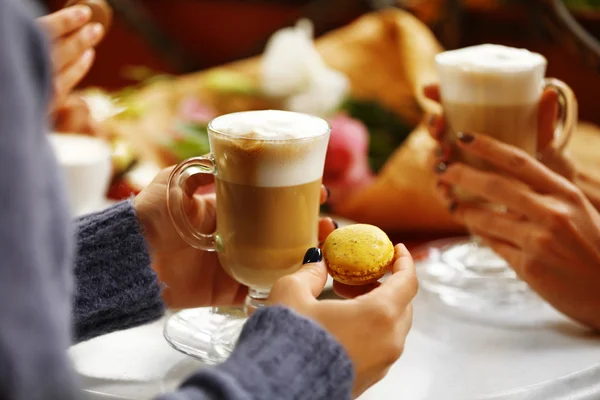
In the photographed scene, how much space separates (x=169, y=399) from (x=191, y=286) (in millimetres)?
462

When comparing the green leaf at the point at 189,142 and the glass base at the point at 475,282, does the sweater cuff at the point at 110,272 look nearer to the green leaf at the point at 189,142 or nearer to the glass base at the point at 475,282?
the glass base at the point at 475,282

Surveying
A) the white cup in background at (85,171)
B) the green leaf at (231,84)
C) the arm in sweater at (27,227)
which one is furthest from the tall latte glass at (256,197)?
the green leaf at (231,84)

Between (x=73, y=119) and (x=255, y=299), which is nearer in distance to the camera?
(x=255, y=299)

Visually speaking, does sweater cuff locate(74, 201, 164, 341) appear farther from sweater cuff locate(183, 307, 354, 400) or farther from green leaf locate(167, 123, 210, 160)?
green leaf locate(167, 123, 210, 160)

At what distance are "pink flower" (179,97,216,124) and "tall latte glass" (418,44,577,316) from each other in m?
0.75

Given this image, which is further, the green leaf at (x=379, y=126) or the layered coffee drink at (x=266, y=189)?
the green leaf at (x=379, y=126)

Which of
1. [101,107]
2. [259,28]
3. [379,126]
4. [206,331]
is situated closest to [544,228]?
[206,331]

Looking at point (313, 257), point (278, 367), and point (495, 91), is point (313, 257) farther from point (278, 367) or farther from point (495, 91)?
point (495, 91)

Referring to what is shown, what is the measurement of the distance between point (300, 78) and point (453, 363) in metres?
0.99

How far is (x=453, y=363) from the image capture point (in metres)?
0.93

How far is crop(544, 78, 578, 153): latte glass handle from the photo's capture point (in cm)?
113

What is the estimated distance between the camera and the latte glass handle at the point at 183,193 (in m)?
0.88

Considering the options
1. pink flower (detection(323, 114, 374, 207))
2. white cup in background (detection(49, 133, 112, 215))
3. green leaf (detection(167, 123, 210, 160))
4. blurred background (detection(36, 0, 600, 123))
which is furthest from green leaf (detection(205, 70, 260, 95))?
blurred background (detection(36, 0, 600, 123))

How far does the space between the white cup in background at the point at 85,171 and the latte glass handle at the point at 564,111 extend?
811mm
